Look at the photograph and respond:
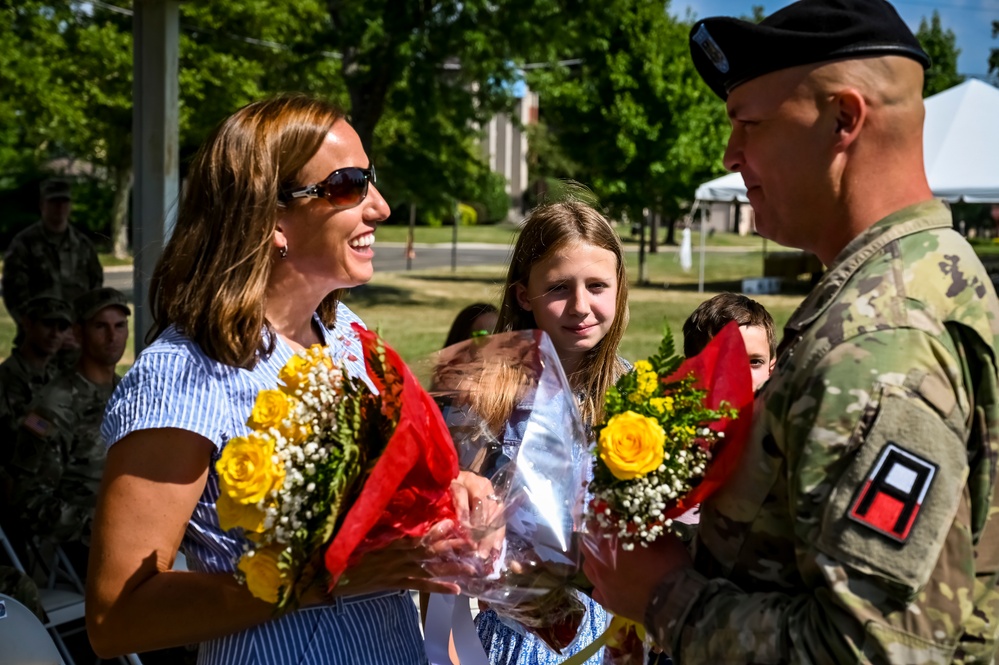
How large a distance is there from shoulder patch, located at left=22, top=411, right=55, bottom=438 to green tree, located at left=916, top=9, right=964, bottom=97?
44681 millimetres

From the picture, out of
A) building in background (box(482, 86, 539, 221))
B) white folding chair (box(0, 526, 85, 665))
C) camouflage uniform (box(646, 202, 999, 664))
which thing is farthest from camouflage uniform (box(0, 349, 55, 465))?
building in background (box(482, 86, 539, 221))

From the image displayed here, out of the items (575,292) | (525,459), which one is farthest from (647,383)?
(575,292)

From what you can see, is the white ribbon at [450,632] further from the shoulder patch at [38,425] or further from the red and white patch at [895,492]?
the shoulder patch at [38,425]

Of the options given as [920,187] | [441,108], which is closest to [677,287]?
[441,108]

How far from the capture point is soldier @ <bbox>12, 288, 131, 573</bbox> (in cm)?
467

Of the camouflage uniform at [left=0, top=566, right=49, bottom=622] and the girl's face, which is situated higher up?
the girl's face

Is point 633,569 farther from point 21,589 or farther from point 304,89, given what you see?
point 304,89

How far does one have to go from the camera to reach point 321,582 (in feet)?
5.72

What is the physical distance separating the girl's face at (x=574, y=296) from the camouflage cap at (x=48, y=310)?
419cm

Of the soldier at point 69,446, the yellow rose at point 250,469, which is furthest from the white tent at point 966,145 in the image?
the yellow rose at point 250,469

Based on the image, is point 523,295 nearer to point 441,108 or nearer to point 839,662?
point 839,662

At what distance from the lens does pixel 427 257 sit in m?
36.3

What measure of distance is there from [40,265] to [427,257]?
27.1 metres

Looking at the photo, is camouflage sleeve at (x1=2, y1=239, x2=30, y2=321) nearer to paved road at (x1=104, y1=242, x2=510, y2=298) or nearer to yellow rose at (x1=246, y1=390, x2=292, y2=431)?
yellow rose at (x1=246, y1=390, x2=292, y2=431)
